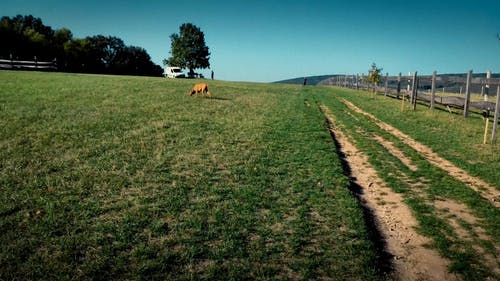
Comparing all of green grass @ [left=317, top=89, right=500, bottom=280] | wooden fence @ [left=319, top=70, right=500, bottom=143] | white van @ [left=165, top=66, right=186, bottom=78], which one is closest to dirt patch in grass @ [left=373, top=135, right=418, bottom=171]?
green grass @ [left=317, top=89, right=500, bottom=280]

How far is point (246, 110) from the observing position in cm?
1608

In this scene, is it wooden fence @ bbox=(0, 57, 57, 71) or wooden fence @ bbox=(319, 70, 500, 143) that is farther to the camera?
wooden fence @ bbox=(0, 57, 57, 71)

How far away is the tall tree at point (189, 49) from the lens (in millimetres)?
77812

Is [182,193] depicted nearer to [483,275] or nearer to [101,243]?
[101,243]

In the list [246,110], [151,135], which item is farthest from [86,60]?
[151,135]

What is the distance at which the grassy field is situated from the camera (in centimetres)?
399

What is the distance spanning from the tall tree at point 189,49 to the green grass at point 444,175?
66.9 m

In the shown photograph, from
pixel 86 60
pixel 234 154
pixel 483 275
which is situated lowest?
pixel 483 275

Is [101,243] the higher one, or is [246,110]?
[246,110]

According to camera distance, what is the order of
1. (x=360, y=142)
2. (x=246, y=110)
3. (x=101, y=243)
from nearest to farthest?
(x=101, y=243), (x=360, y=142), (x=246, y=110)

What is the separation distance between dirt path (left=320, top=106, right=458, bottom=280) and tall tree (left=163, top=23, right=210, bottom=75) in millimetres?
73188

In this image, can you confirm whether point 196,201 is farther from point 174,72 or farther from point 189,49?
point 189,49

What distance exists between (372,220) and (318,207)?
2.92 feet

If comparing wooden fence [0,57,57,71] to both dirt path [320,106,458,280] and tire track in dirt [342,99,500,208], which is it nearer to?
tire track in dirt [342,99,500,208]
